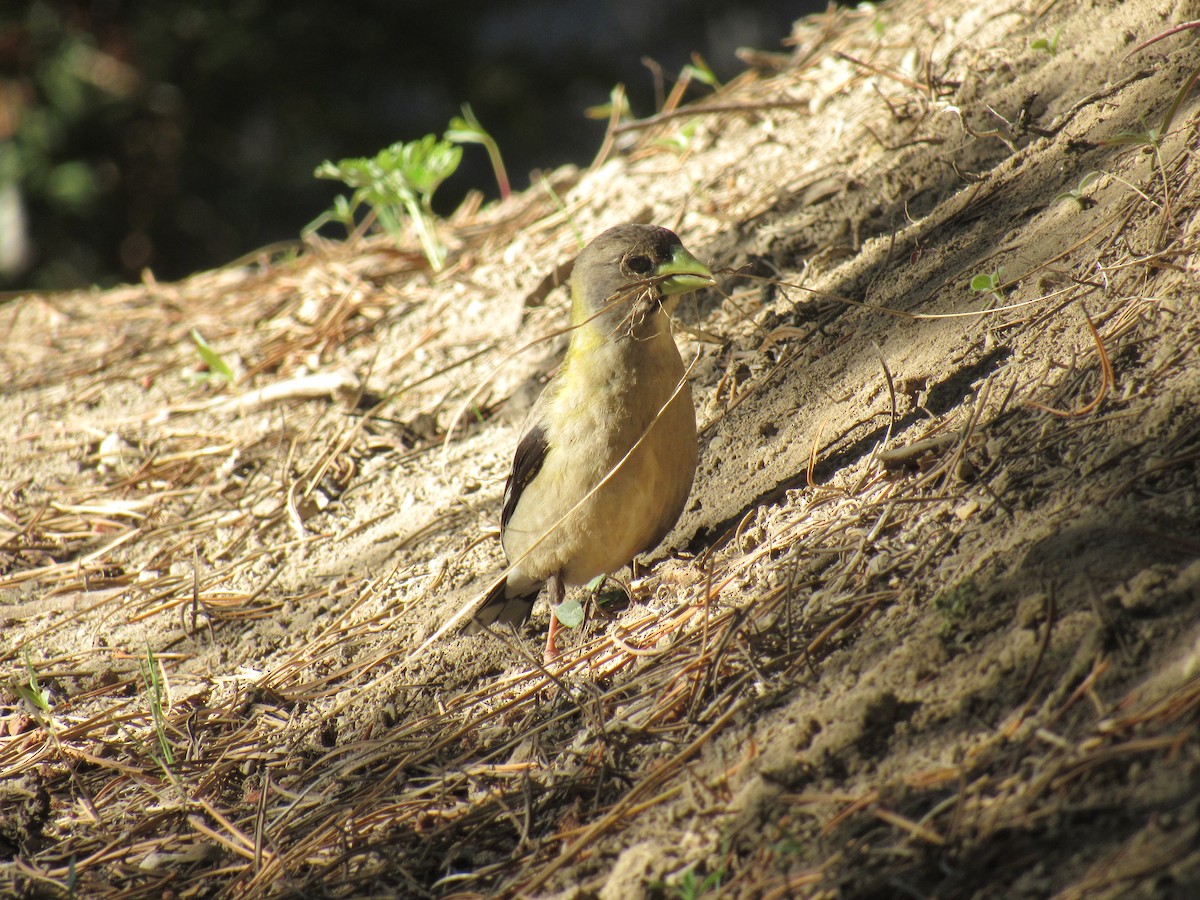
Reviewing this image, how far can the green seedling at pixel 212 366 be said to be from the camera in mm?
5949

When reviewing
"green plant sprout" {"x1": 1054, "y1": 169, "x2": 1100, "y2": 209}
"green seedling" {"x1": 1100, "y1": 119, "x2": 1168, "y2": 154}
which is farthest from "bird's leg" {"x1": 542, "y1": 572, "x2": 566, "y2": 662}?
"green seedling" {"x1": 1100, "y1": 119, "x2": 1168, "y2": 154}

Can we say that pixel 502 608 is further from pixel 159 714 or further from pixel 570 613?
pixel 159 714

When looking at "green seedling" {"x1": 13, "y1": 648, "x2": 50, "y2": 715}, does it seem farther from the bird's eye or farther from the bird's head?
the bird's eye

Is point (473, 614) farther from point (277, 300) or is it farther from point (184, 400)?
point (277, 300)

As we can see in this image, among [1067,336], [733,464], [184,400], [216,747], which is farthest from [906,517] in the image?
[184,400]

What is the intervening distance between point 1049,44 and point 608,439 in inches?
111

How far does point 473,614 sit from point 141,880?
1.48 m

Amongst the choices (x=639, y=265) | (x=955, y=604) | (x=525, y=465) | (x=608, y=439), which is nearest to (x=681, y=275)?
(x=639, y=265)

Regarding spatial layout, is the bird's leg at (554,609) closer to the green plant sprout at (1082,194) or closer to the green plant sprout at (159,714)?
the green plant sprout at (159,714)

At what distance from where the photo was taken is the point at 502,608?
14.5 feet

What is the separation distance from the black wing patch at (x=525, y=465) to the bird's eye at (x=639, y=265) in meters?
0.75

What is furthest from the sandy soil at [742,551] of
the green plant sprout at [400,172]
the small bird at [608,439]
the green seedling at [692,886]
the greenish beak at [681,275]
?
the green plant sprout at [400,172]

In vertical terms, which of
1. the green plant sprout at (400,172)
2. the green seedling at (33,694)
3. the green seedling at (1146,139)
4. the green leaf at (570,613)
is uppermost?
the green plant sprout at (400,172)

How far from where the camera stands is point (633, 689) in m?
3.32
